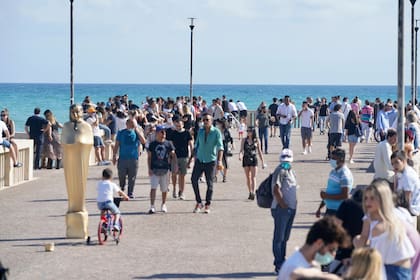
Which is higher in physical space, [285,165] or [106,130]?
[106,130]

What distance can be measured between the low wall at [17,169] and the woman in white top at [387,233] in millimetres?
15769

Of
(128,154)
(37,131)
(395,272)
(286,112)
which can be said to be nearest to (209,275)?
(395,272)

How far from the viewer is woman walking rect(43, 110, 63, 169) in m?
29.3

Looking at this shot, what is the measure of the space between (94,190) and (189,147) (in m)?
2.76

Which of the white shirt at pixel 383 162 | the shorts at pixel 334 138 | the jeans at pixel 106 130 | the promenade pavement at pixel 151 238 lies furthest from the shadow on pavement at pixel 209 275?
the jeans at pixel 106 130

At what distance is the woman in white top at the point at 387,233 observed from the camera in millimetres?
9445

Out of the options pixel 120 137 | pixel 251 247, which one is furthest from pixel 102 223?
pixel 120 137

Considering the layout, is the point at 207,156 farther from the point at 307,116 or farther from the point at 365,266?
the point at 307,116

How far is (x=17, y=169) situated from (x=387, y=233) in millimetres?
17000

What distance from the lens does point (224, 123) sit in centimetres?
2516

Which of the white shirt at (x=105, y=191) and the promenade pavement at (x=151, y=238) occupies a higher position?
the white shirt at (x=105, y=191)

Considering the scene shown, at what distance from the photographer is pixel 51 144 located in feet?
96.3

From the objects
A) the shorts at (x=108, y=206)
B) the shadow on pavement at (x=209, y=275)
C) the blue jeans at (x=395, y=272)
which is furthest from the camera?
the shorts at (x=108, y=206)

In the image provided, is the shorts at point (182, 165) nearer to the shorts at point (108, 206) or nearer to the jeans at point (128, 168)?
the jeans at point (128, 168)
